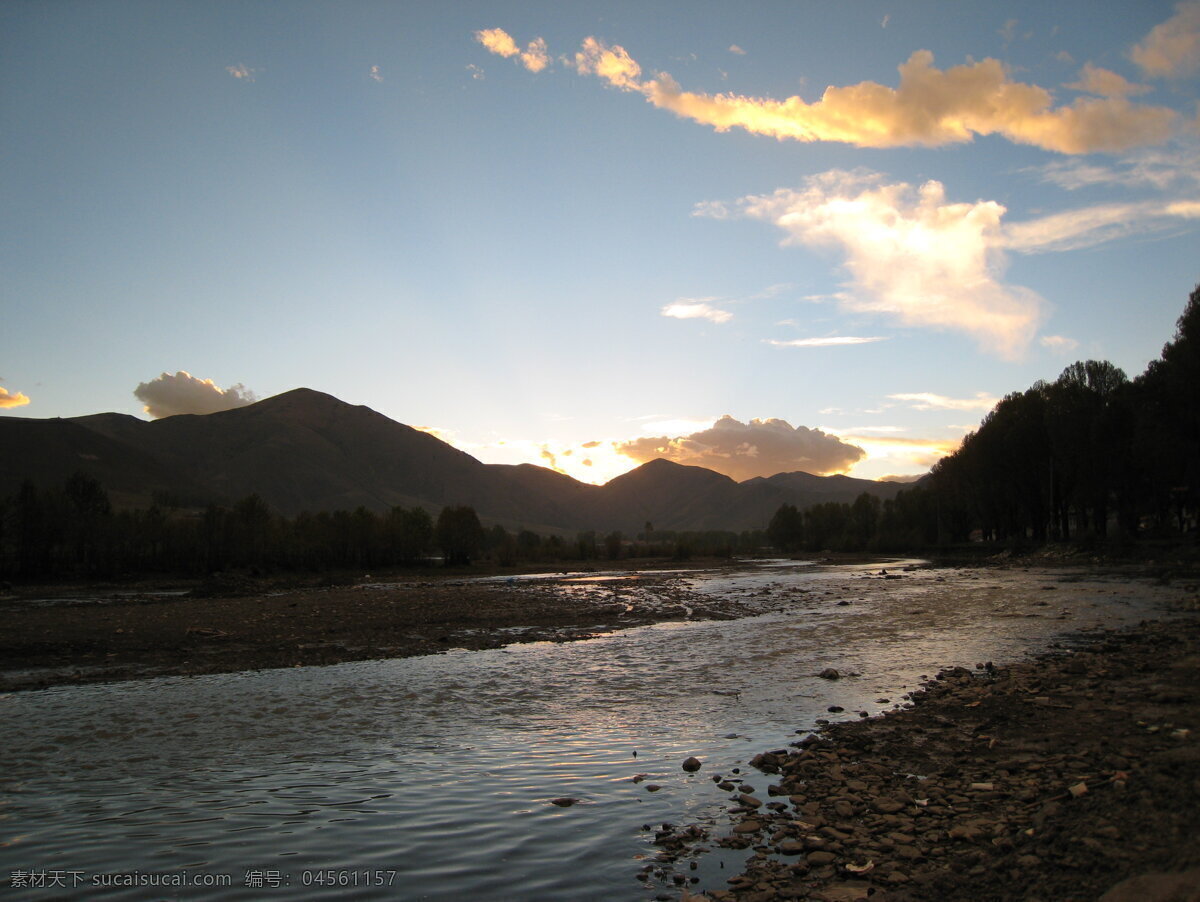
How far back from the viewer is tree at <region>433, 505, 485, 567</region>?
119812 mm

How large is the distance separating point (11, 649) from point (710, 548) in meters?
155

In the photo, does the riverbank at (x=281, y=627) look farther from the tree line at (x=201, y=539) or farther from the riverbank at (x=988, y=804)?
the tree line at (x=201, y=539)

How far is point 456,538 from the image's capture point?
11975 centimetres

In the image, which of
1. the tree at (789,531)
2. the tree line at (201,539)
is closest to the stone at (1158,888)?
the tree line at (201,539)

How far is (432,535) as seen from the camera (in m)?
121

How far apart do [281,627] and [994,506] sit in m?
109

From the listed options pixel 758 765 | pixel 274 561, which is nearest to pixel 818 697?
pixel 758 765

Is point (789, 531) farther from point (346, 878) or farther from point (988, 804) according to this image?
point (346, 878)

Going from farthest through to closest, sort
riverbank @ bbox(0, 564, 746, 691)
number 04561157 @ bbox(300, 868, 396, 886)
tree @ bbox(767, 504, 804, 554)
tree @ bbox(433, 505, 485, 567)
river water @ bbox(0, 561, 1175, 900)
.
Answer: tree @ bbox(767, 504, 804, 554) < tree @ bbox(433, 505, 485, 567) < riverbank @ bbox(0, 564, 746, 691) < river water @ bbox(0, 561, 1175, 900) < number 04561157 @ bbox(300, 868, 396, 886)

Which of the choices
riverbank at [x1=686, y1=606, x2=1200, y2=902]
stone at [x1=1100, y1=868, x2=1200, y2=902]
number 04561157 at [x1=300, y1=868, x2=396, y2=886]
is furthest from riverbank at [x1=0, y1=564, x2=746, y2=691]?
stone at [x1=1100, y1=868, x2=1200, y2=902]

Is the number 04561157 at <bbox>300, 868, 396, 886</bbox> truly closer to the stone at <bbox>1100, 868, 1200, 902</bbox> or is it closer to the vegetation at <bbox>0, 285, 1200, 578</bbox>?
the stone at <bbox>1100, 868, 1200, 902</bbox>

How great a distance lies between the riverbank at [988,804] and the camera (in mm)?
6270

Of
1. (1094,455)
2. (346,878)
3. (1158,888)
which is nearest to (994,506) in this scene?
(1094,455)

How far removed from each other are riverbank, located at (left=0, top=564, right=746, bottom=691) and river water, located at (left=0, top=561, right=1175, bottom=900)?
3.04 m
